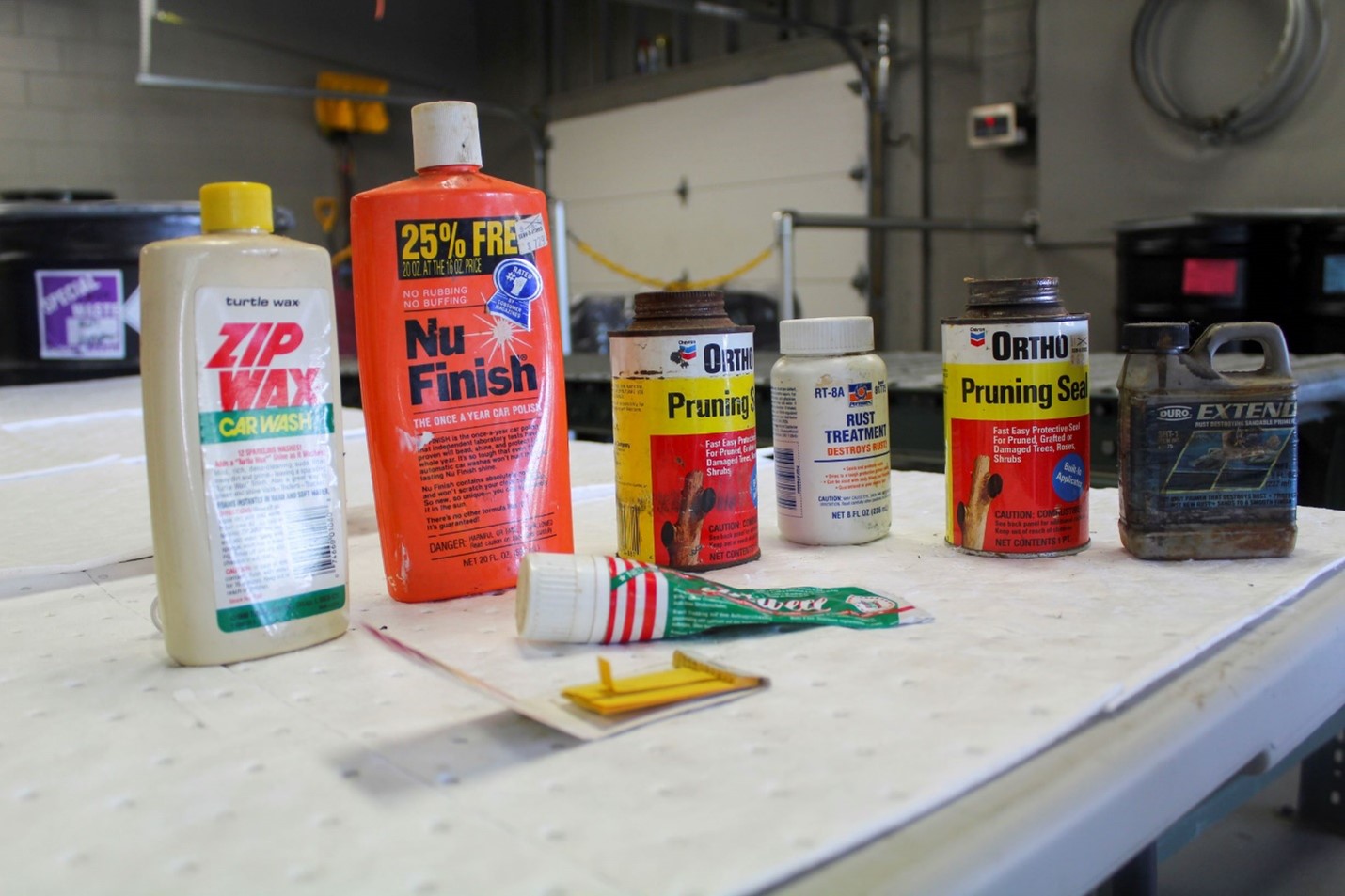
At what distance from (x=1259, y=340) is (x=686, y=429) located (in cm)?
33

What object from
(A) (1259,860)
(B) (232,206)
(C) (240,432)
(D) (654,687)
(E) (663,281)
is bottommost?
(A) (1259,860)

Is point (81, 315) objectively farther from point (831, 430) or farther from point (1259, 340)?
point (1259, 340)

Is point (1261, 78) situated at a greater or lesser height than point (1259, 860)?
greater

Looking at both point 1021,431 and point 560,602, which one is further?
point 1021,431

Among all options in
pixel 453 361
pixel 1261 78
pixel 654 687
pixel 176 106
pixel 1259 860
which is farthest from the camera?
pixel 176 106

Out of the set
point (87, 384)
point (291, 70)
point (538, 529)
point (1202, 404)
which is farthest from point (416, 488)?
point (291, 70)

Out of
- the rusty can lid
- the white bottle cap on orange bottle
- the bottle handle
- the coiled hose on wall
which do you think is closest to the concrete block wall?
the coiled hose on wall

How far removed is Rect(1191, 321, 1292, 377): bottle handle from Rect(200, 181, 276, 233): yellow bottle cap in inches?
19.8

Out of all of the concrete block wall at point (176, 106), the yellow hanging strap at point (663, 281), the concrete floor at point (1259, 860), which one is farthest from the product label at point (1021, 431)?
the concrete block wall at point (176, 106)

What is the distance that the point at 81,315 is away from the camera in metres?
2.05

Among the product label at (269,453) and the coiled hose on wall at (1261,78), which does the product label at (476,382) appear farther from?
the coiled hose on wall at (1261,78)

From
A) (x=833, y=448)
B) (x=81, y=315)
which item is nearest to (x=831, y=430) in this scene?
(x=833, y=448)

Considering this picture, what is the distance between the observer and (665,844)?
0.33 meters

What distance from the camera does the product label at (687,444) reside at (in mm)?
648
